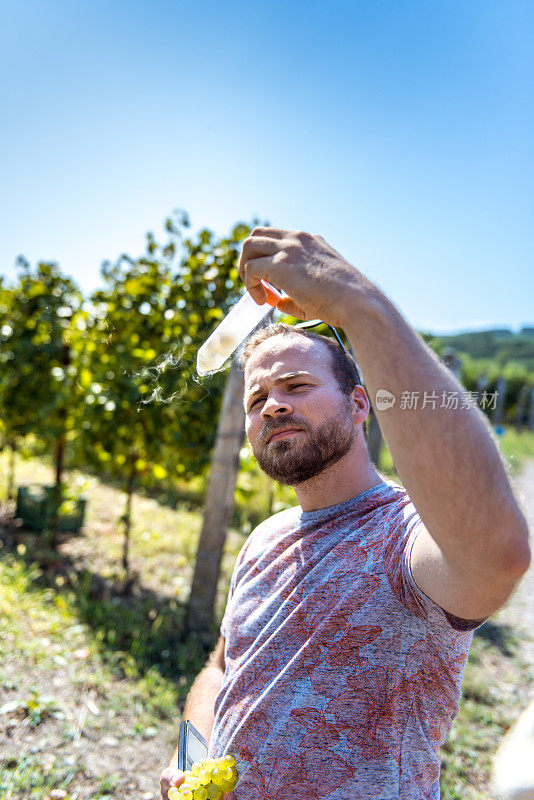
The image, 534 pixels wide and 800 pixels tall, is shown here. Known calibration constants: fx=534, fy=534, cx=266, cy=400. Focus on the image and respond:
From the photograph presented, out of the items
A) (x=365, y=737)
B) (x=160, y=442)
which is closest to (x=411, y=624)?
(x=365, y=737)

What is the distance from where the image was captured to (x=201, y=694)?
5.32 ft

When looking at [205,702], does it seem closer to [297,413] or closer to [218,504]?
[297,413]

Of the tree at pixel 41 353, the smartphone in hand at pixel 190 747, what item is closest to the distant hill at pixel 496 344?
the tree at pixel 41 353

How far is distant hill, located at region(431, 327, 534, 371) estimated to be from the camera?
89.9 metres

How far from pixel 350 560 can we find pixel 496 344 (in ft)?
342

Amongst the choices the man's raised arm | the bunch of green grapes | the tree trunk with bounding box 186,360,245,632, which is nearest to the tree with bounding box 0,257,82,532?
the tree trunk with bounding box 186,360,245,632

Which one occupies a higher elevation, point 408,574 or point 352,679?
point 408,574

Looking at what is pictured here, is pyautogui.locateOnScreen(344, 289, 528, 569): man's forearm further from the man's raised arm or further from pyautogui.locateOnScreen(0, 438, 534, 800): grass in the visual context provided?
pyautogui.locateOnScreen(0, 438, 534, 800): grass

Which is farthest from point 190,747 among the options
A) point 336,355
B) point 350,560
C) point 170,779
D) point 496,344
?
point 496,344

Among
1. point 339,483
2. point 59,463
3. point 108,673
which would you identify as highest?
point 339,483

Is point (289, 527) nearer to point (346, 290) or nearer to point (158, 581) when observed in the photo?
point (346, 290)

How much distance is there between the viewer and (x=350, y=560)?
3.88 ft

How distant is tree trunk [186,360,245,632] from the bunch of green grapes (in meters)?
2.43

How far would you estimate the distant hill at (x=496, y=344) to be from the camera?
89875mm
